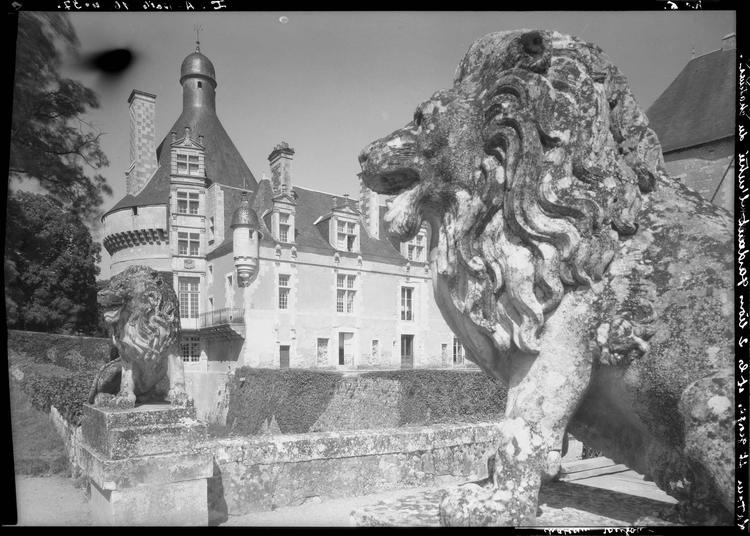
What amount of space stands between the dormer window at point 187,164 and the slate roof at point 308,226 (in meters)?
1.35

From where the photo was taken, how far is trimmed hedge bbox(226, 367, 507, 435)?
13.2 metres

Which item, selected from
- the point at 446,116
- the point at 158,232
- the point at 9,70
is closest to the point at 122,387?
the point at 9,70

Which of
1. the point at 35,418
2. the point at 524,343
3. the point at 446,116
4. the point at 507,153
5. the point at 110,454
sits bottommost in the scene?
the point at 35,418

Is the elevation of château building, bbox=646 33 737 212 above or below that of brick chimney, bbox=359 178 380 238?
below

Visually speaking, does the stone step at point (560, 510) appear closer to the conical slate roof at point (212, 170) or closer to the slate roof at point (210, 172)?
the conical slate roof at point (212, 170)

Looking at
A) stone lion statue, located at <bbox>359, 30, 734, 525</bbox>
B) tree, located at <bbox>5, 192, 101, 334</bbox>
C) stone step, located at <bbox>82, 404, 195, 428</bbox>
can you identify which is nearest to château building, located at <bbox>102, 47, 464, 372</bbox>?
tree, located at <bbox>5, 192, 101, 334</bbox>

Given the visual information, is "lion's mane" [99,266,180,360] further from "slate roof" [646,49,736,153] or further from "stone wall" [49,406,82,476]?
"slate roof" [646,49,736,153]

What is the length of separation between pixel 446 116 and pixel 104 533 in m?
2.48

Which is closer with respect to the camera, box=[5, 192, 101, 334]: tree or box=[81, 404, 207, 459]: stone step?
box=[81, 404, 207, 459]: stone step

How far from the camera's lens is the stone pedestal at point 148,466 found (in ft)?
10.5

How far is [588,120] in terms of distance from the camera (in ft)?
5.29

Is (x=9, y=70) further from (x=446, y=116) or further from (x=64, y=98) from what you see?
(x=446, y=116)

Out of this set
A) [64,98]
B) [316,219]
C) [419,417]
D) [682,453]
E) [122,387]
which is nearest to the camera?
[682,453]

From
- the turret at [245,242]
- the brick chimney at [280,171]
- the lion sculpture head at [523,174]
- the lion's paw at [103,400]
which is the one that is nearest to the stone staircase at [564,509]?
the lion sculpture head at [523,174]
